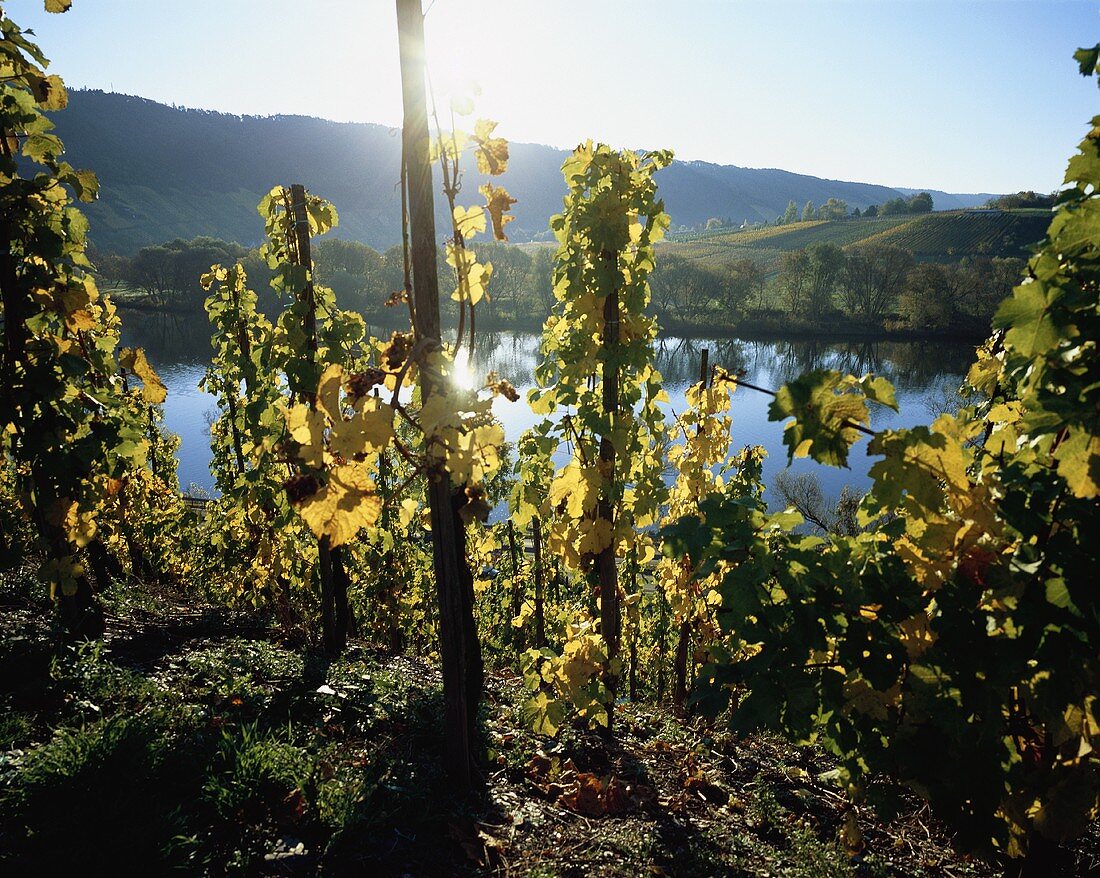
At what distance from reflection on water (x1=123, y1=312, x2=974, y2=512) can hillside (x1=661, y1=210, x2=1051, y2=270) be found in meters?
53.8

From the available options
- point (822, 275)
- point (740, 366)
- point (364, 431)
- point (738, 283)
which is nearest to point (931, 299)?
point (822, 275)

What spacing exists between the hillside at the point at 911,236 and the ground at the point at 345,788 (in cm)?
11833

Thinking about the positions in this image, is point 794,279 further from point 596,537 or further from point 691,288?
point 596,537

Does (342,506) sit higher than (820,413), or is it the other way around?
(820,413)

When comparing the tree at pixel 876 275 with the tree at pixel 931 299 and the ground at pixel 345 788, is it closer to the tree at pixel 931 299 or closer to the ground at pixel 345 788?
the tree at pixel 931 299

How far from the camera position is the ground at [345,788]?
2.72 metres

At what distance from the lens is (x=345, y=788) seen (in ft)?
10.5

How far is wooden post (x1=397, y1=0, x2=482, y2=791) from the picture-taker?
96.4 inches

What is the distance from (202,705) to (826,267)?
78.2 m

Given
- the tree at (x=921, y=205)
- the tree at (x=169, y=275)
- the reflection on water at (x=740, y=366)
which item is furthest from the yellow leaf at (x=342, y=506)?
the tree at (x=921, y=205)

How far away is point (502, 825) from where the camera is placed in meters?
3.25

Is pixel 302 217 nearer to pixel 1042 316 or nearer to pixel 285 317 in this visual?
pixel 285 317

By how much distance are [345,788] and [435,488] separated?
1.69 m

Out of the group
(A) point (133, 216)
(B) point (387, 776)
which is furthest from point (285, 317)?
(A) point (133, 216)
